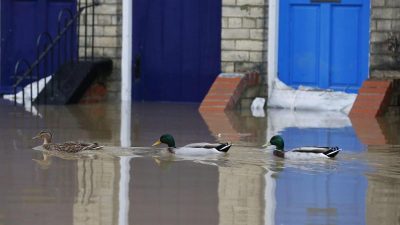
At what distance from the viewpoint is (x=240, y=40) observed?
17625 millimetres

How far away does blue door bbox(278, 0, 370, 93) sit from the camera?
17391 millimetres

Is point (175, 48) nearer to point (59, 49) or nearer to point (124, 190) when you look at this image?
point (59, 49)

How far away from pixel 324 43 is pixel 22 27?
514 centimetres

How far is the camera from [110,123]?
14.7 metres

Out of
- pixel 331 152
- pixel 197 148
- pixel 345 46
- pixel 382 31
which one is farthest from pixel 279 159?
pixel 345 46

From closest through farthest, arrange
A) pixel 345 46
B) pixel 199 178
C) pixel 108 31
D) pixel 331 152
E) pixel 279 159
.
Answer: pixel 199 178 < pixel 331 152 < pixel 279 159 < pixel 345 46 < pixel 108 31

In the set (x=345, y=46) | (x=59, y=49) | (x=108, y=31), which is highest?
(x=108, y=31)

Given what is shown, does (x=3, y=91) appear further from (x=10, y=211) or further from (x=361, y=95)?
(x=10, y=211)

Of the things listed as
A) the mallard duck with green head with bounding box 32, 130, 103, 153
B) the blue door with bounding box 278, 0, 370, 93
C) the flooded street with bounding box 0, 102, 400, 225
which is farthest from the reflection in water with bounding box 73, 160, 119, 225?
the blue door with bounding box 278, 0, 370, 93

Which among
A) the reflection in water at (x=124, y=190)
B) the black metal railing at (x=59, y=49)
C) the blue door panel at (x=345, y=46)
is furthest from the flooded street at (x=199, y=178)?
the black metal railing at (x=59, y=49)

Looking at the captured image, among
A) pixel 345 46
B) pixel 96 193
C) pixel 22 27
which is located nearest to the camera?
pixel 96 193

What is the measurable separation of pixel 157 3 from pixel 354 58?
333cm

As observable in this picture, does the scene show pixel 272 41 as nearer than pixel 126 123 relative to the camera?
No

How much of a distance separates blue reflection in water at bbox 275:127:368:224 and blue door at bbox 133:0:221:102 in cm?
641
